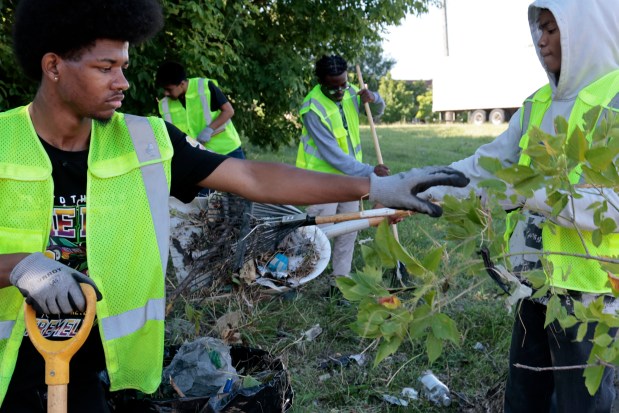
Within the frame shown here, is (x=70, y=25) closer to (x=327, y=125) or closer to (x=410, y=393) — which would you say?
(x=410, y=393)

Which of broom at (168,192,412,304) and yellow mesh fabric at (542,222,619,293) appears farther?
broom at (168,192,412,304)

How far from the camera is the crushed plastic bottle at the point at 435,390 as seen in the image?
3893 millimetres

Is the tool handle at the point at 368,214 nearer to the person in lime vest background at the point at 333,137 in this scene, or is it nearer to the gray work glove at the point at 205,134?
the person in lime vest background at the point at 333,137

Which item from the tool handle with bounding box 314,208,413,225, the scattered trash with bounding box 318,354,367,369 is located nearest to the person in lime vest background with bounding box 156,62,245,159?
the tool handle with bounding box 314,208,413,225

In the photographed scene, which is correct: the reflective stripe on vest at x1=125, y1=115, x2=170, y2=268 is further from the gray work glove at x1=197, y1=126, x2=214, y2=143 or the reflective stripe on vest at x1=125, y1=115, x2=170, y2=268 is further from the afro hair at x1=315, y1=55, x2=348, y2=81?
the gray work glove at x1=197, y1=126, x2=214, y2=143

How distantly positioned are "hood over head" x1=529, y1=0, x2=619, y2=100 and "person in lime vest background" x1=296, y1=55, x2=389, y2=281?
2.94 meters

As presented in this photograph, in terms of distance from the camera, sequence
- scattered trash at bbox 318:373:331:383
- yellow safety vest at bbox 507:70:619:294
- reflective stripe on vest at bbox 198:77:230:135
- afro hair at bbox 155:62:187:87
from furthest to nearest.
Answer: reflective stripe on vest at bbox 198:77:230:135 → afro hair at bbox 155:62:187:87 → scattered trash at bbox 318:373:331:383 → yellow safety vest at bbox 507:70:619:294

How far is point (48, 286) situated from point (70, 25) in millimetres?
806

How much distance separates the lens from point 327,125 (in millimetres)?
5652

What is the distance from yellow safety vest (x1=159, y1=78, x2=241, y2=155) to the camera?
21.6ft

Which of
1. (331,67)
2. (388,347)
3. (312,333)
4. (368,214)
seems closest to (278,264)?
(312,333)

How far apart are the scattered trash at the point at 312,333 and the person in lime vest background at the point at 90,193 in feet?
7.84

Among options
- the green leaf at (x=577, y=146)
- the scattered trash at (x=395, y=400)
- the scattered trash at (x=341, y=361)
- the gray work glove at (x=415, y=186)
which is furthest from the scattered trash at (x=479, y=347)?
the green leaf at (x=577, y=146)

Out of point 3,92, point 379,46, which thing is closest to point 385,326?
point 3,92
